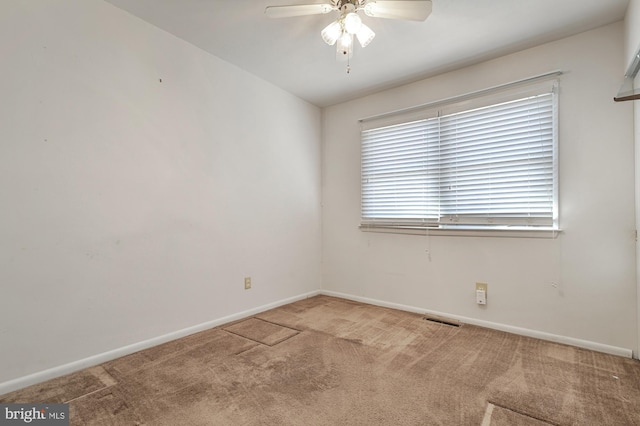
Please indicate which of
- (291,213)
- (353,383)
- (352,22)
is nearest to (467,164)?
(352,22)

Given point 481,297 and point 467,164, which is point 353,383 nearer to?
point 481,297

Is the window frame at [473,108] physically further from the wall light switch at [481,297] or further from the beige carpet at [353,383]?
the beige carpet at [353,383]

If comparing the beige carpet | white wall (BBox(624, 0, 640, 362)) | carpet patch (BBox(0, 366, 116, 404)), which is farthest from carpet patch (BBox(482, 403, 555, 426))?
carpet patch (BBox(0, 366, 116, 404))

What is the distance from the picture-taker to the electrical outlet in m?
2.72

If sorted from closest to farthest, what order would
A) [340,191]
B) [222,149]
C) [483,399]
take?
[483,399] < [222,149] < [340,191]

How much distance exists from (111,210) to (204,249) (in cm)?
78

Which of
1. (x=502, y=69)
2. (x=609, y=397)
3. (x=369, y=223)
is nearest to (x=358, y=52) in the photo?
(x=502, y=69)

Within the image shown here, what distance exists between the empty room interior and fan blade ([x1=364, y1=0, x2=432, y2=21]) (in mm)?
17

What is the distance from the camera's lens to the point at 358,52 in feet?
8.54

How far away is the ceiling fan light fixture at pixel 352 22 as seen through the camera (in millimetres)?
1759

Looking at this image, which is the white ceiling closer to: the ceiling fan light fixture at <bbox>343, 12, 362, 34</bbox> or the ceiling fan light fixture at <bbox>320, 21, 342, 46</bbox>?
the ceiling fan light fixture at <bbox>320, 21, 342, 46</bbox>

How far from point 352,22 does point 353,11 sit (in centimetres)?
11

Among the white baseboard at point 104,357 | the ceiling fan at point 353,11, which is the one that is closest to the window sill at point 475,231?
the white baseboard at point 104,357

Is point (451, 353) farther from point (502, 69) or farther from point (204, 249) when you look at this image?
point (502, 69)
